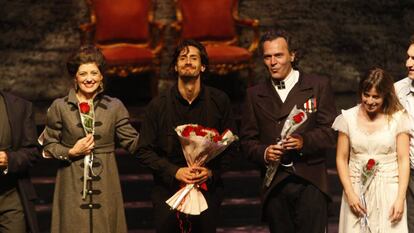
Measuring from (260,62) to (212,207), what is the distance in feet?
14.7

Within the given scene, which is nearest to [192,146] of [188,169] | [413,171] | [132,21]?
[188,169]

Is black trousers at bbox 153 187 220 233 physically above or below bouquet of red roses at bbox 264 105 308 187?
below

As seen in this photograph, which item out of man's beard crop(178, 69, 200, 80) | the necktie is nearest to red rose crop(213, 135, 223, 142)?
man's beard crop(178, 69, 200, 80)

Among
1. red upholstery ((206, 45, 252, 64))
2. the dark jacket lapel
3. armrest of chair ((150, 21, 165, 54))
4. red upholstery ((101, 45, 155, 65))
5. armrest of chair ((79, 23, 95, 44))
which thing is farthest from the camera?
armrest of chair ((150, 21, 165, 54))

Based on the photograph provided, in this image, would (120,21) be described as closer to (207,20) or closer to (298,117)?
(207,20)

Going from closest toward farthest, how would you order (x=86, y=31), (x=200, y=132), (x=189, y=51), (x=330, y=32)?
1. (x=200, y=132)
2. (x=189, y=51)
3. (x=86, y=31)
4. (x=330, y=32)

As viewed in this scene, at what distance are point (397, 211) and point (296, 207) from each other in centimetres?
54

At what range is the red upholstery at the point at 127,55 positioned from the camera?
8.31m

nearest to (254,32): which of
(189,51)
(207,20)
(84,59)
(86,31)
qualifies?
(207,20)

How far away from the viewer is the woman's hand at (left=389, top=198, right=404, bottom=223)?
479cm

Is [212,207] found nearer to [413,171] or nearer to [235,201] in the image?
[413,171]

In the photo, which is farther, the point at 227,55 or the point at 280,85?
the point at 227,55

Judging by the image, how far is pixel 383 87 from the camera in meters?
4.81

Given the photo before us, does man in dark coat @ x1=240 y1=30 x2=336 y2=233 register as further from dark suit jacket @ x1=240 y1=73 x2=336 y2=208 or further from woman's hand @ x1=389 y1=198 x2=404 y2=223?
woman's hand @ x1=389 y1=198 x2=404 y2=223
